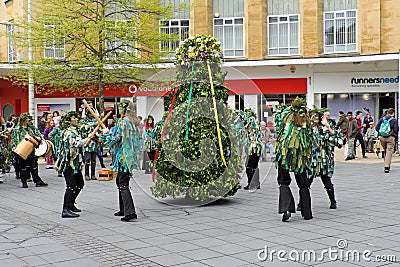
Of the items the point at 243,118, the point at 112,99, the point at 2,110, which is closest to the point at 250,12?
the point at 112,99

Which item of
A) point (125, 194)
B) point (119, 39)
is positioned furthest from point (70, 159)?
point (119, 39)

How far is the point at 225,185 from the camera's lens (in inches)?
410

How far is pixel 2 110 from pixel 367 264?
32183 millimetres

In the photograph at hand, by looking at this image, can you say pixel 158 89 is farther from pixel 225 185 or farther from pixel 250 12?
pixel 250 12

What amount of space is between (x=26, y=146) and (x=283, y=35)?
65.8 feet

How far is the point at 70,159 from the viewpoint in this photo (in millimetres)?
9375

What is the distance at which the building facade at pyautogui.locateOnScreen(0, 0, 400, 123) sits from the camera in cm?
2884

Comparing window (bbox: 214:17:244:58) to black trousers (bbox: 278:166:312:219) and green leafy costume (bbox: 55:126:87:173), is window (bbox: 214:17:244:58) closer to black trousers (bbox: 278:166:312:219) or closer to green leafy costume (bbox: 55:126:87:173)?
green leafy costume (bbox: 55:126:87:173)

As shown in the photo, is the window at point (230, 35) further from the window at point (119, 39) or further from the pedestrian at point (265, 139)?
the pedestrian at point (265, 139)

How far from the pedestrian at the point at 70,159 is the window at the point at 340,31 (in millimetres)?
22461

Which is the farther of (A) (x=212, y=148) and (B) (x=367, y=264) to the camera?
(A) (x=212, y=148)

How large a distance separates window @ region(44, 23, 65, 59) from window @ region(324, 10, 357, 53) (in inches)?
561

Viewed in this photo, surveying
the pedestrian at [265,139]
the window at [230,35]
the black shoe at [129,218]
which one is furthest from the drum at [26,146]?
the window at [230,35]

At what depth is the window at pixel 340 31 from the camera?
2952 centimetres
